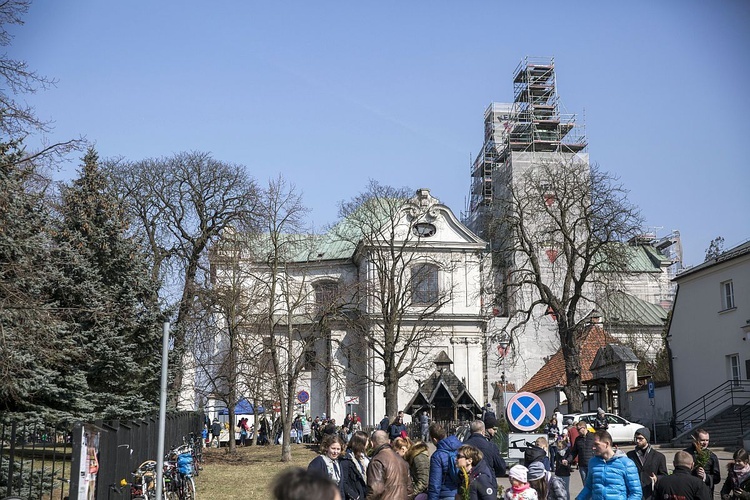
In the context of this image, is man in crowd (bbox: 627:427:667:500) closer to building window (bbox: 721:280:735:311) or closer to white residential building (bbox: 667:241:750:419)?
white residential building (bbox: 667:241:750:419)

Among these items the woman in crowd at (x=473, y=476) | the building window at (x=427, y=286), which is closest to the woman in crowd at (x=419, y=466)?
the woman in crowd at (x=473, y=476)

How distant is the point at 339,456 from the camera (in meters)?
10.9

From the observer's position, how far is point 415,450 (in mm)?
12180

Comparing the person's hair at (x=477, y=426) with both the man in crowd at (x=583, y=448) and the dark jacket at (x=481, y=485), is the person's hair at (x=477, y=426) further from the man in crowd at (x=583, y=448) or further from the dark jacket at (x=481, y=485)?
the man in crowd at (x=583, y=448)

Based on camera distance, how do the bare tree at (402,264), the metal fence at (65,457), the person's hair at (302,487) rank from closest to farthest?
the person's hair at (302,487) < the metal fence at (65,457) < the bare tree at (402,264)

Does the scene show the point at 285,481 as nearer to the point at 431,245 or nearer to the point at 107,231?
the point at 107,231

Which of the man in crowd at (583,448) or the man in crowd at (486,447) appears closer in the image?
the man in crowd at (486,447)

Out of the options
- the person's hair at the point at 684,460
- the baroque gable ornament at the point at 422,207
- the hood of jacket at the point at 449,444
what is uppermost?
the baroque gable ornament at the point at 422,207

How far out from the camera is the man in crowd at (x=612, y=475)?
9281 mm

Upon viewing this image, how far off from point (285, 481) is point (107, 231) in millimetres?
25337

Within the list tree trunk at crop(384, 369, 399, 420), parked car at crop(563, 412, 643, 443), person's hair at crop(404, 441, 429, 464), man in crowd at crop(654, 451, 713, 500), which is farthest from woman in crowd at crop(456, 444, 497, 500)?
tree trunk at crop(384, 369, 399, 420)

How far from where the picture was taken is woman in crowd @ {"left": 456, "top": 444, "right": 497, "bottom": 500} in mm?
9781

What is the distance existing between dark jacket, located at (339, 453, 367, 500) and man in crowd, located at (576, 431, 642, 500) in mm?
2942

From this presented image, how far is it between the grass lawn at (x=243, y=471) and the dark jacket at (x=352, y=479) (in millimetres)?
3078
